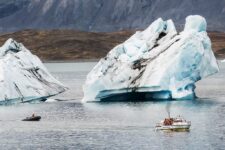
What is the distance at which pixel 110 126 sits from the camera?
370 ft

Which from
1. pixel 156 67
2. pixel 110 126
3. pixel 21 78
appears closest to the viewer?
pixel 110 126

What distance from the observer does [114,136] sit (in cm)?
10262

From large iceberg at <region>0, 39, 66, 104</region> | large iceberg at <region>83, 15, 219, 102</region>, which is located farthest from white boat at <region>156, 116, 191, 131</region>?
large iceberg at <region>0, 39, 66, 104</region>

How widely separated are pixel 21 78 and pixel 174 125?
126 ft

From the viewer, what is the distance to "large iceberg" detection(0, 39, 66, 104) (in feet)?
444

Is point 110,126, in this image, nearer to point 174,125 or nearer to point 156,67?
point 174,125

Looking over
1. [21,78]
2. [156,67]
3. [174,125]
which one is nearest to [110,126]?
[174,125]

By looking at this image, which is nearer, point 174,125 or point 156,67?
point 174,125

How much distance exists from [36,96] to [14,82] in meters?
5.45

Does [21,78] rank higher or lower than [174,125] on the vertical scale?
higher

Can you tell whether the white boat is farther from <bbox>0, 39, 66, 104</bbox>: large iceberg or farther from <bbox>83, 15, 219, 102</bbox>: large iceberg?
<bbox>0, 39, 66, 104</bbox>: large iceberg

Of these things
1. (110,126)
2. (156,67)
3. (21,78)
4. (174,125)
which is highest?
(21,78)

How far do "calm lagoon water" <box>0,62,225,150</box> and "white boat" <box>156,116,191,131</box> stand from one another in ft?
3.35

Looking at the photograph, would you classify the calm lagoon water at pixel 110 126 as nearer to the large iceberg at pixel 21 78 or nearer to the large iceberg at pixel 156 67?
the large iceberg at pixel 21 78
